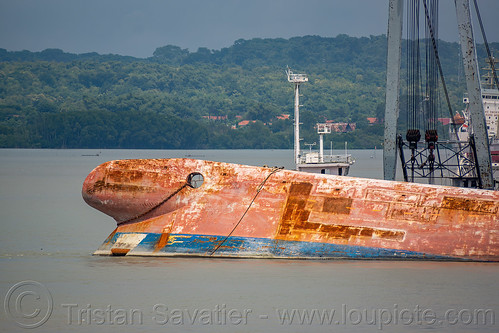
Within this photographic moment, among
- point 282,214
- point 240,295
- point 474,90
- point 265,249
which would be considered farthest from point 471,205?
point 240,295

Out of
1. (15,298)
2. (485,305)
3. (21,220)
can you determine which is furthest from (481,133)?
(21,220)

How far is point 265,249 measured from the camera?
63.8 feet

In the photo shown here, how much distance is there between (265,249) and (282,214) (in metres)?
0.98

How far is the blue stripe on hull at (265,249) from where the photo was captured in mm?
19188

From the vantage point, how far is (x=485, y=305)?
15789mm

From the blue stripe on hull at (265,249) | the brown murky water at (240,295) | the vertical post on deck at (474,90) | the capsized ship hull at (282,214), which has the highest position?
the vertical post on deck at (474,90)

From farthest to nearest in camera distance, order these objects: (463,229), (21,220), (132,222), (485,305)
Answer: (21,220) < (132,222) < (463,229) < (485,305)

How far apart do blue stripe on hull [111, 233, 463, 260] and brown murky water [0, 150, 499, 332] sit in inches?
9.1

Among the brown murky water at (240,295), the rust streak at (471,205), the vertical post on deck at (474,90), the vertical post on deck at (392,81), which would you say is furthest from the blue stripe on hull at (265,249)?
the vertical post on deck at (474,90)

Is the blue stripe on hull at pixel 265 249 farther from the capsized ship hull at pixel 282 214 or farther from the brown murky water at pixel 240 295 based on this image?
the brown murky water at pixel 240 295

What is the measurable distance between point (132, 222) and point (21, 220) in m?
13.2

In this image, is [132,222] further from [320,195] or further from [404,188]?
[404,188]

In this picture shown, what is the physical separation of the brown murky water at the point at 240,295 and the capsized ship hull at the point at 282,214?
1.28 feet

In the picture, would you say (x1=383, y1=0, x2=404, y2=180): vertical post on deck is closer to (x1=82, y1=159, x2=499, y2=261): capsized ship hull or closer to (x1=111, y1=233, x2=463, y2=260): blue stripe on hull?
(x1=82, y1=159, x2=499, y2=261): capsized ship hull
